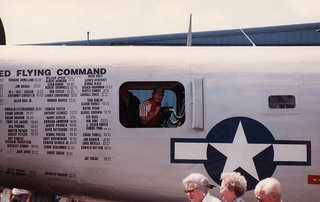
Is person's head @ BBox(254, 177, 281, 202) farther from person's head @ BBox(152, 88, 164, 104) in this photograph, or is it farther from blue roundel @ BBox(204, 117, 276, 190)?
person's head @ BBox(152, 88, 164, 104)

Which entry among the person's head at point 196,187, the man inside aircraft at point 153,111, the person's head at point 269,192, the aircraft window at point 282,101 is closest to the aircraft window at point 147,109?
the man inside aircraft at point 153,111

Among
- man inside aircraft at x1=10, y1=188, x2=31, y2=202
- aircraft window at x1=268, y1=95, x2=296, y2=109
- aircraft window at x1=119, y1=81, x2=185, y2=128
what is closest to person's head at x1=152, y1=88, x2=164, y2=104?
aircraft window at x1=119, y1=81, x2=185, y2=128

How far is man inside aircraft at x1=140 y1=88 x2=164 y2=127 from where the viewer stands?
299 inches

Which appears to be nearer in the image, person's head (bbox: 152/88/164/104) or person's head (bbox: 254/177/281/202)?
person's head (bbox: 254/177/281/202)

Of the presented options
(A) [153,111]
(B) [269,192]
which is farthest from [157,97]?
(B) [269,192]

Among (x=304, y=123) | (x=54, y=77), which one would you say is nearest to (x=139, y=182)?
(x=54, y=77)

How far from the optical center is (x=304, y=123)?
727 centimetres

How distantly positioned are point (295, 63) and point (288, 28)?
71.8ft

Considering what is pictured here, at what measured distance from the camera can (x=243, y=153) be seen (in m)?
7.21

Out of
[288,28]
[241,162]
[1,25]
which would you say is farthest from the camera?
[288,28]

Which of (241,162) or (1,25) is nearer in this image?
(241,162)

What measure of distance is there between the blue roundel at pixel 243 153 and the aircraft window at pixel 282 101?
1.14ft

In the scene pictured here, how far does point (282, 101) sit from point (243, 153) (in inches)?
35.6

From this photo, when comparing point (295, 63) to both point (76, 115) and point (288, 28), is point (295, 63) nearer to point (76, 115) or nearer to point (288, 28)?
point (76, 115)
